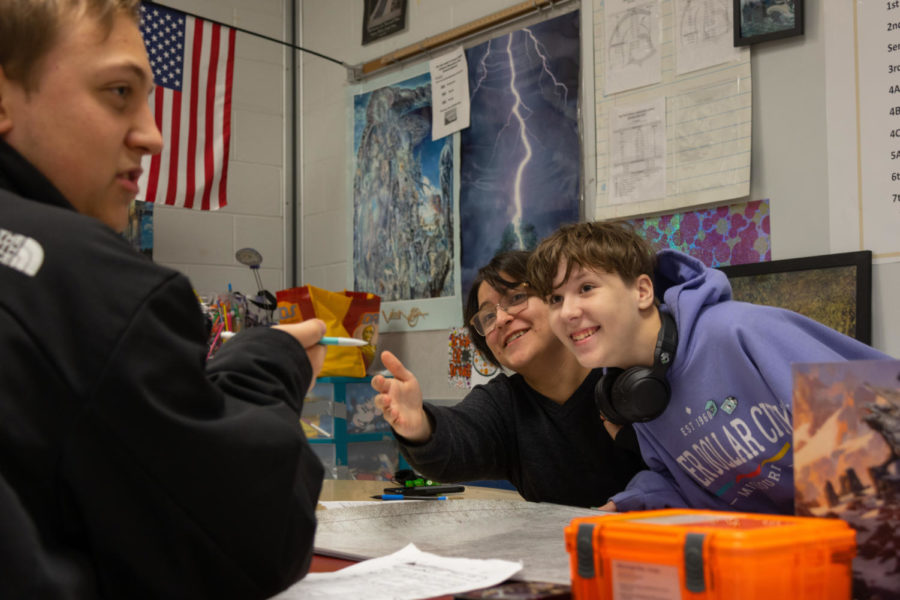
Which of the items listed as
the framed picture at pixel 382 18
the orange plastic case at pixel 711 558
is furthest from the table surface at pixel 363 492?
the framed picture at pixel 382 18

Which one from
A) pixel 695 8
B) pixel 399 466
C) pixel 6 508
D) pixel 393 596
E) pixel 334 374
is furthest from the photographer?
pixel 399 466

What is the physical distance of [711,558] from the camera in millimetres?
562

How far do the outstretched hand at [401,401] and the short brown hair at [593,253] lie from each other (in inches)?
12.7

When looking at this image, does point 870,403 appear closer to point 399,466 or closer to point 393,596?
point 393,596

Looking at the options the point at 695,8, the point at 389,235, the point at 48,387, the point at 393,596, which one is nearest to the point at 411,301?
the point at 389,235

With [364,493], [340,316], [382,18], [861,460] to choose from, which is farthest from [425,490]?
[382,18]

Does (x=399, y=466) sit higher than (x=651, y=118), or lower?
lower

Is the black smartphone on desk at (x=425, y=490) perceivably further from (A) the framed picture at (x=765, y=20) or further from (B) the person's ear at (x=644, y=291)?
(A) the framed picture at (x=765, y=20)

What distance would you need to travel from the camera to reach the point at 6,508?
50 cm

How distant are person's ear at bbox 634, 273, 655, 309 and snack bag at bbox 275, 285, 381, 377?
1774mm

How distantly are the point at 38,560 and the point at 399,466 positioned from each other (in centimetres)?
293

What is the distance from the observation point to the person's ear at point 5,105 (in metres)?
0.65

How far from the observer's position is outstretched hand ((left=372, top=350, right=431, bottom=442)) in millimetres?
1531

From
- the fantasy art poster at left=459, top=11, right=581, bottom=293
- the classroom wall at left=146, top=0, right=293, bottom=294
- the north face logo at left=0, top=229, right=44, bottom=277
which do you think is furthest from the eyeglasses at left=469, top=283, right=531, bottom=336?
the classroom wall at left=146, top=0, right=293, bottom=294
